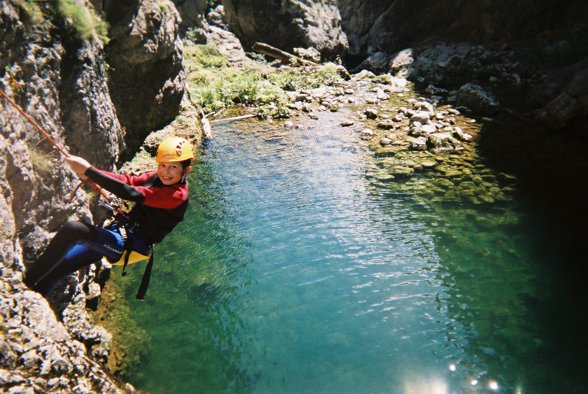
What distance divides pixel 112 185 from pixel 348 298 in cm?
463

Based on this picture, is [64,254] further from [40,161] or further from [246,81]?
[246,81]

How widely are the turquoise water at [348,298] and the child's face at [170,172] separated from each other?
9.47 ft

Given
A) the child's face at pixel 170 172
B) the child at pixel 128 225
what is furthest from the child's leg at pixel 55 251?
the child's face at pixel 170 172

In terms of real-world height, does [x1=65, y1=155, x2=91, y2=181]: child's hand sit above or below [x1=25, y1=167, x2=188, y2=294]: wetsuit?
above

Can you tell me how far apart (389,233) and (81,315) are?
21.1 feet

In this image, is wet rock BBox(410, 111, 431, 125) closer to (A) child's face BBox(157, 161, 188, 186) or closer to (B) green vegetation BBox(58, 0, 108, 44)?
(B) green vegetation BBox(58, 0, 108, 44)

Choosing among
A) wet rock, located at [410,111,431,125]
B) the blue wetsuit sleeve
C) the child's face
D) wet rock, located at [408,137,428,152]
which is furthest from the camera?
wet rock, located at [410,111,431,125]

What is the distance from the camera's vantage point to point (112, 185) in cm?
420

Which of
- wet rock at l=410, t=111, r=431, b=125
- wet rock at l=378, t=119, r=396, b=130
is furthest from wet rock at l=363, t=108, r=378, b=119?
wet rock at l=410, t=111, r=431, b=125

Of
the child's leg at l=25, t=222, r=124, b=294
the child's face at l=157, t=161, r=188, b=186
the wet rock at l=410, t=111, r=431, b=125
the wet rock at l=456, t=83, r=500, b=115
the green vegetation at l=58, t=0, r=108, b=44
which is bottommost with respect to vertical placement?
the wet rock at l=410, t=111, r=431, b=125

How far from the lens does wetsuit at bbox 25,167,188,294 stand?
448 centimetres

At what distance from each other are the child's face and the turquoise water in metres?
2.89

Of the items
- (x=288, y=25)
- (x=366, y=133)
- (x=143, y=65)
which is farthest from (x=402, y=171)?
(x=288, y=25)

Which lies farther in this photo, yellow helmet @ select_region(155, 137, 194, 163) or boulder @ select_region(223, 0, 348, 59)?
boulder @ select_region(223, 0, 348, 59)
